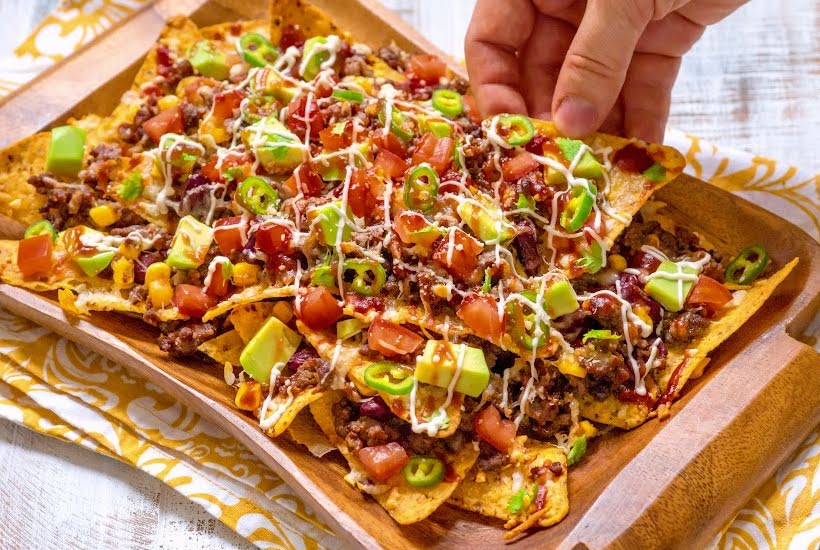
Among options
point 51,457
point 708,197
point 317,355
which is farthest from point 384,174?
point 51,457

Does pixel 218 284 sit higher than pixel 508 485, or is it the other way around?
pixel 218 284

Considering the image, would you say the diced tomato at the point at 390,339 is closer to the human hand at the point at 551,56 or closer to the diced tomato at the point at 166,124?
the human hand at the point at 551,56

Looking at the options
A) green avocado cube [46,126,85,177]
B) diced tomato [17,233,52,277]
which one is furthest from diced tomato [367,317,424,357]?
green avocado cube [46,126,85,177]

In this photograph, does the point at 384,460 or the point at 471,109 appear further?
the point at 471,109

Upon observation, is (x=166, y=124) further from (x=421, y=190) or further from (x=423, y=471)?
(x=423, y=471)

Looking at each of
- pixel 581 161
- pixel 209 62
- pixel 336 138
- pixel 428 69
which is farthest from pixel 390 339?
pixel 209 62

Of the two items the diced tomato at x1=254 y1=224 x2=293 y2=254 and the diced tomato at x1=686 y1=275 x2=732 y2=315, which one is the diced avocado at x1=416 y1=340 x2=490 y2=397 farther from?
the diced tomato at x1=686 y1=275 x2=732 y2=315

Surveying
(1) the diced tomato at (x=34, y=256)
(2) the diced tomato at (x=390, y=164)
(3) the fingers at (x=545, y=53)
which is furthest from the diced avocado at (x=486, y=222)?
(1) the diced tomato at (x=34, y=256)
